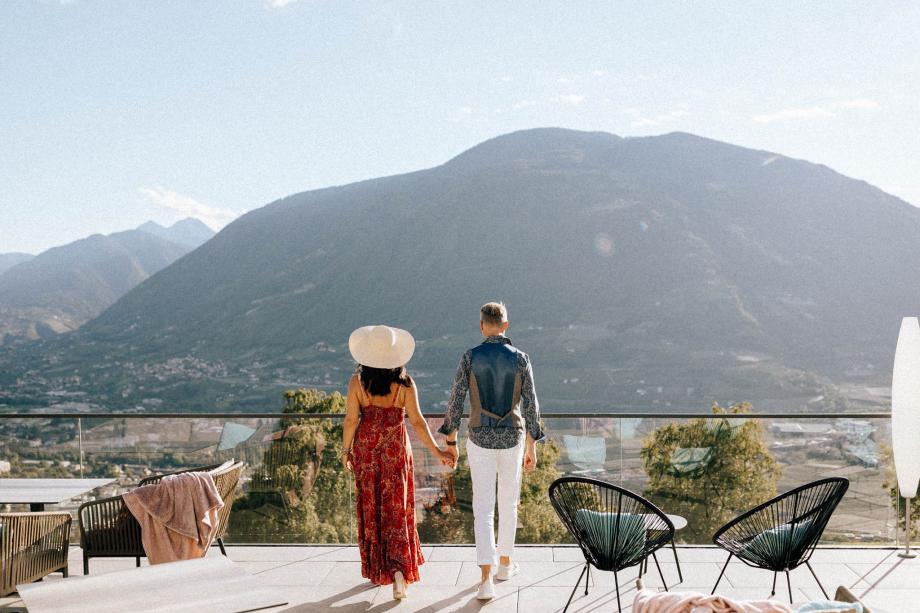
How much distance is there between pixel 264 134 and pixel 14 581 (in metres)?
76.9

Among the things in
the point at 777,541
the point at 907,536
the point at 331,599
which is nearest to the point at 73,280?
the point at 331,599

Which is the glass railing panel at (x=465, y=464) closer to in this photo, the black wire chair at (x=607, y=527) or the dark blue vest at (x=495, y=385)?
the dark blue vest at (x=495, y=385)

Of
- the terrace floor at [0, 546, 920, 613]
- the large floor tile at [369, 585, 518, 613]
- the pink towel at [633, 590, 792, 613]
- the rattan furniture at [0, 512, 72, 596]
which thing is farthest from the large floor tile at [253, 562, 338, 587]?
the pink towel at [633, 590, 792, 613]

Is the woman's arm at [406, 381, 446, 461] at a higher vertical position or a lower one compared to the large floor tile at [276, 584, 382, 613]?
higher

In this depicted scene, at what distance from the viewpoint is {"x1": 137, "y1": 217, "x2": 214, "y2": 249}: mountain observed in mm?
169750

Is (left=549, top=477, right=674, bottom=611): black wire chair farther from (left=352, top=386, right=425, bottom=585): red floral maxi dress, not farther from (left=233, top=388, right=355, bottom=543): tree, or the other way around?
(left=233, top=388, right=355, bottom=543): tree

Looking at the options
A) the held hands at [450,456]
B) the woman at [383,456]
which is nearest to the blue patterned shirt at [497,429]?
the held hands at [450,456]

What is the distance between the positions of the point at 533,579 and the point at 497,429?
93cm

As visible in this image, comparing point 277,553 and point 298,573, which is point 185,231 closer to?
point 277,553

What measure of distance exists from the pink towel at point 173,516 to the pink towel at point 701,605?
2.26m

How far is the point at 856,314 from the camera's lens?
2768 inches

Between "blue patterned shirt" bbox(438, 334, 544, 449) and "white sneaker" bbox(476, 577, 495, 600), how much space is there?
67 centimetres

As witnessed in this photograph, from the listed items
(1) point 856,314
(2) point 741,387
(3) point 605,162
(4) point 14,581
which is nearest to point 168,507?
(4) point 14,581

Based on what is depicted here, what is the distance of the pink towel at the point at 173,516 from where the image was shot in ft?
11.3
